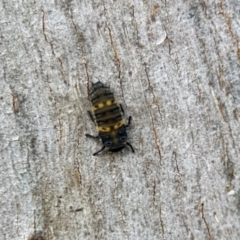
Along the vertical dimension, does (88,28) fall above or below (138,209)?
above

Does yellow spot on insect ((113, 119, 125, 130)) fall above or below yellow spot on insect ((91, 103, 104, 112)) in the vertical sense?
below

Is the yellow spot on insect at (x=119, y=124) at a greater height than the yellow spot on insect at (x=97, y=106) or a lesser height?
lesser

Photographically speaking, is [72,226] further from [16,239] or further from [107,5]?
[107,5]

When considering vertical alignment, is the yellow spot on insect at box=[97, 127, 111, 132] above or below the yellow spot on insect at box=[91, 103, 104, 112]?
below

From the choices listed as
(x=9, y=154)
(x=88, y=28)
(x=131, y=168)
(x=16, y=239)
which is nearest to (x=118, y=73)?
(x=88, y=28)
